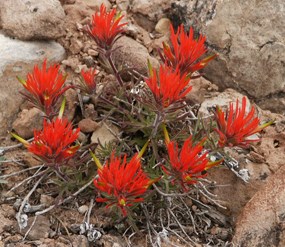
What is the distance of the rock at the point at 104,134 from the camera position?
2928 millimetres

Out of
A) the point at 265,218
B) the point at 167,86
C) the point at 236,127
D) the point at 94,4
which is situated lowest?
the point at 265,218

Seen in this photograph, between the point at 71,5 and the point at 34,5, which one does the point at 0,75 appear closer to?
the point at 34,5

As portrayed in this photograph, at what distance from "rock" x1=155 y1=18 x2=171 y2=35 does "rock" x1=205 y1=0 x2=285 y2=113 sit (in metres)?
0.34

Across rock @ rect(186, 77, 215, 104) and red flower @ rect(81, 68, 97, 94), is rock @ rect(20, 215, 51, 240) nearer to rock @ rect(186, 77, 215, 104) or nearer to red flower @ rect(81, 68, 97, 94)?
red flower @ rect(81, 68, 97, 94)

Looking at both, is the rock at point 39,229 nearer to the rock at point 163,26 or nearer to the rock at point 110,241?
the rock at point 110,241

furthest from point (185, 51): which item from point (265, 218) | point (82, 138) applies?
point (265, 218)

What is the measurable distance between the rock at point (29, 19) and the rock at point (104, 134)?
73 centimetres

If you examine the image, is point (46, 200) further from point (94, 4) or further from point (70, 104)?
point (94, 4)

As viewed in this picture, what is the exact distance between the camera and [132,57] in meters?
3.23

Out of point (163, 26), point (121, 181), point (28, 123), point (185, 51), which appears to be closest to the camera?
point (121, 181)

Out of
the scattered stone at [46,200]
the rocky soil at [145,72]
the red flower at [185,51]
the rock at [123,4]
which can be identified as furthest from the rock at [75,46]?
the scattered stone at [46,200]

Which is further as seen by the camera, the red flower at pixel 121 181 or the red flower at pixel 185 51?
the red flower at pixel 185 51

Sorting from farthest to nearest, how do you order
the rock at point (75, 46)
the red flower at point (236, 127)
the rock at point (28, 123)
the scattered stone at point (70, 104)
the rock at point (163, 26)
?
1. the rock at point (163, 26)
2. the rock at point (75, 46)
3. the scattered stone at point (70, 104)
4. the rock at point (28, 123)
5. the red flower at point (236, 127)

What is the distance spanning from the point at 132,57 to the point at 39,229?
1278 mm
